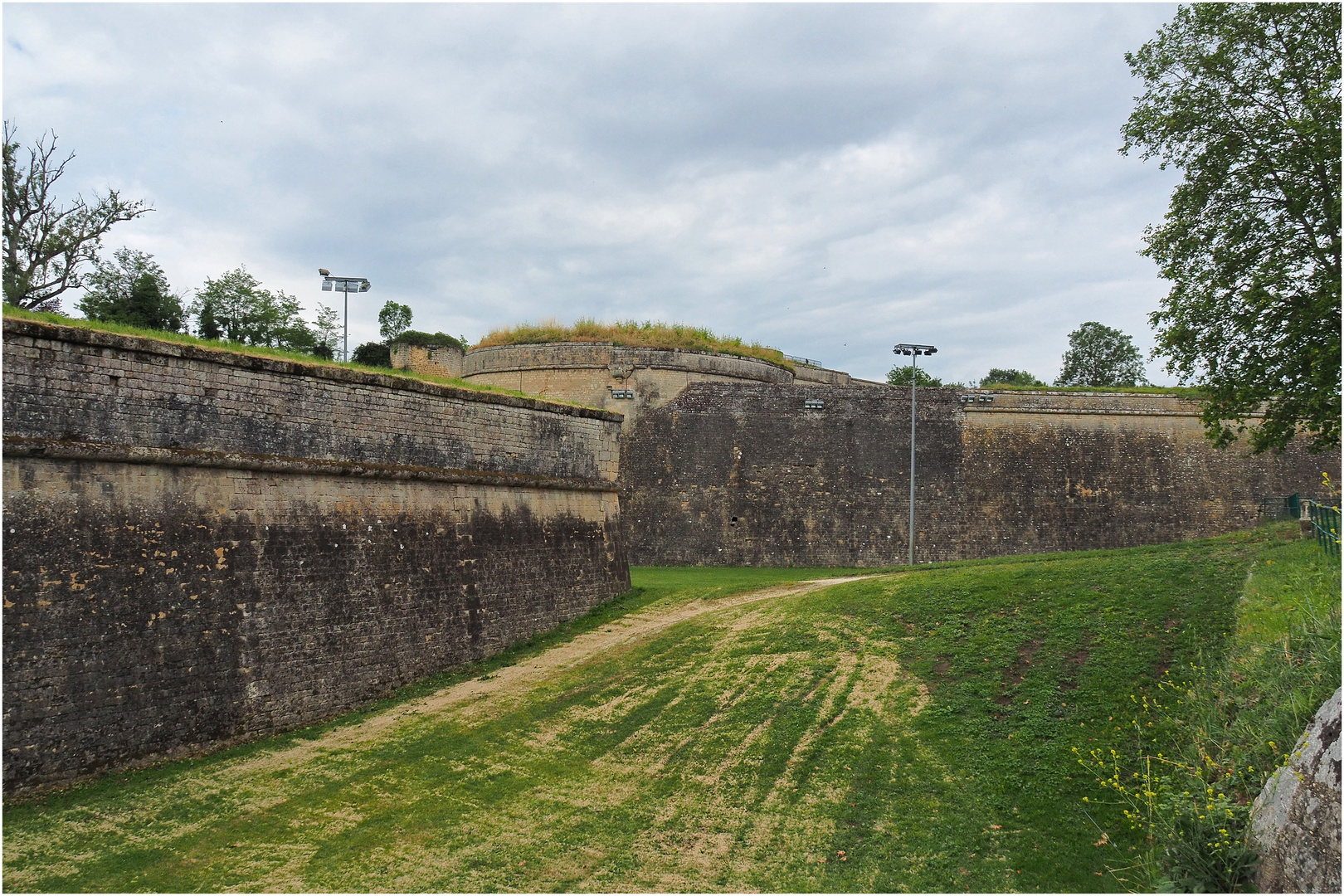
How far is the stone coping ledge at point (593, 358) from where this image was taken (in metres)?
22.8

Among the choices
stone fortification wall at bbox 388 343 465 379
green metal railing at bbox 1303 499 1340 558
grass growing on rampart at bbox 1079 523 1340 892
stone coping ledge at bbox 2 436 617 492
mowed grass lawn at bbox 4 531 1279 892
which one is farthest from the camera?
stone fortification wall at bbox 388 343 465 379

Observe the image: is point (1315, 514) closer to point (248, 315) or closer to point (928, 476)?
point (928, 476)

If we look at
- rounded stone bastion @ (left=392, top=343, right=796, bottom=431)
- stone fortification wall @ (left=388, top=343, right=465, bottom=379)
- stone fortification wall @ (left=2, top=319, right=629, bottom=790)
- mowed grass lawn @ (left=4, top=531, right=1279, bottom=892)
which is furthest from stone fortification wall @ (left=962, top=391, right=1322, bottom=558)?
stone fortification wall @ (left=388, top=343, right=465, bottom=379)

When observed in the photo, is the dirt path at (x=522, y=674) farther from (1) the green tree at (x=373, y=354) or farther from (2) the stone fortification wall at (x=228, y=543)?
(1) the green tree at (x=373, y=354)

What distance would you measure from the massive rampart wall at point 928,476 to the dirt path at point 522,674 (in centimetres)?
556

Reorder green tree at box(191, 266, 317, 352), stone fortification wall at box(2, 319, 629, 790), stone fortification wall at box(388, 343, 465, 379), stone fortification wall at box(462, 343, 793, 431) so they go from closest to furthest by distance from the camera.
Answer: stone fortification wall at box(2, 319, 629, 790) → green tree at box(191, 266, 317, 352) → stone fortification wall at box(462, 343, 793, 431) → stone fortification wall at box(388, 343, 465, 379)

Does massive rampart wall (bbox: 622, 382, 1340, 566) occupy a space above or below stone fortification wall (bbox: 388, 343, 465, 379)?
below

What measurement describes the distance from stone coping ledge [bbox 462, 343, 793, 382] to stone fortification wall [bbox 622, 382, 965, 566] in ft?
4.25

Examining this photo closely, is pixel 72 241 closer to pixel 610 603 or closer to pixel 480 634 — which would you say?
pixel 480 634

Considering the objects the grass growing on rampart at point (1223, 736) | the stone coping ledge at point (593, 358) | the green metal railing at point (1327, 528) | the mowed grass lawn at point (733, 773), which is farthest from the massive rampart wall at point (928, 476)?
the grass growing on rampart at point (1223, 736)

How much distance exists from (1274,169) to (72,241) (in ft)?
64.6

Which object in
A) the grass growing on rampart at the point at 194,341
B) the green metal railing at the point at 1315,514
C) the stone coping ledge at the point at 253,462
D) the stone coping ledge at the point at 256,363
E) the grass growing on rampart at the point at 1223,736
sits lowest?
the grass growing on rampart at the point at 1223,736

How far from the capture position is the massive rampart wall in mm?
21406

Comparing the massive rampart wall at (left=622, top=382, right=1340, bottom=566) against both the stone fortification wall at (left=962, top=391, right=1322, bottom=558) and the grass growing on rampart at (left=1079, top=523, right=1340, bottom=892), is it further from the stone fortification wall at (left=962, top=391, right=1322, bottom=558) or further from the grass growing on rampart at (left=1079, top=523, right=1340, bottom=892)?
the grass growing on rampart at (left=1079, top=523, right=1340, bottom=892)
